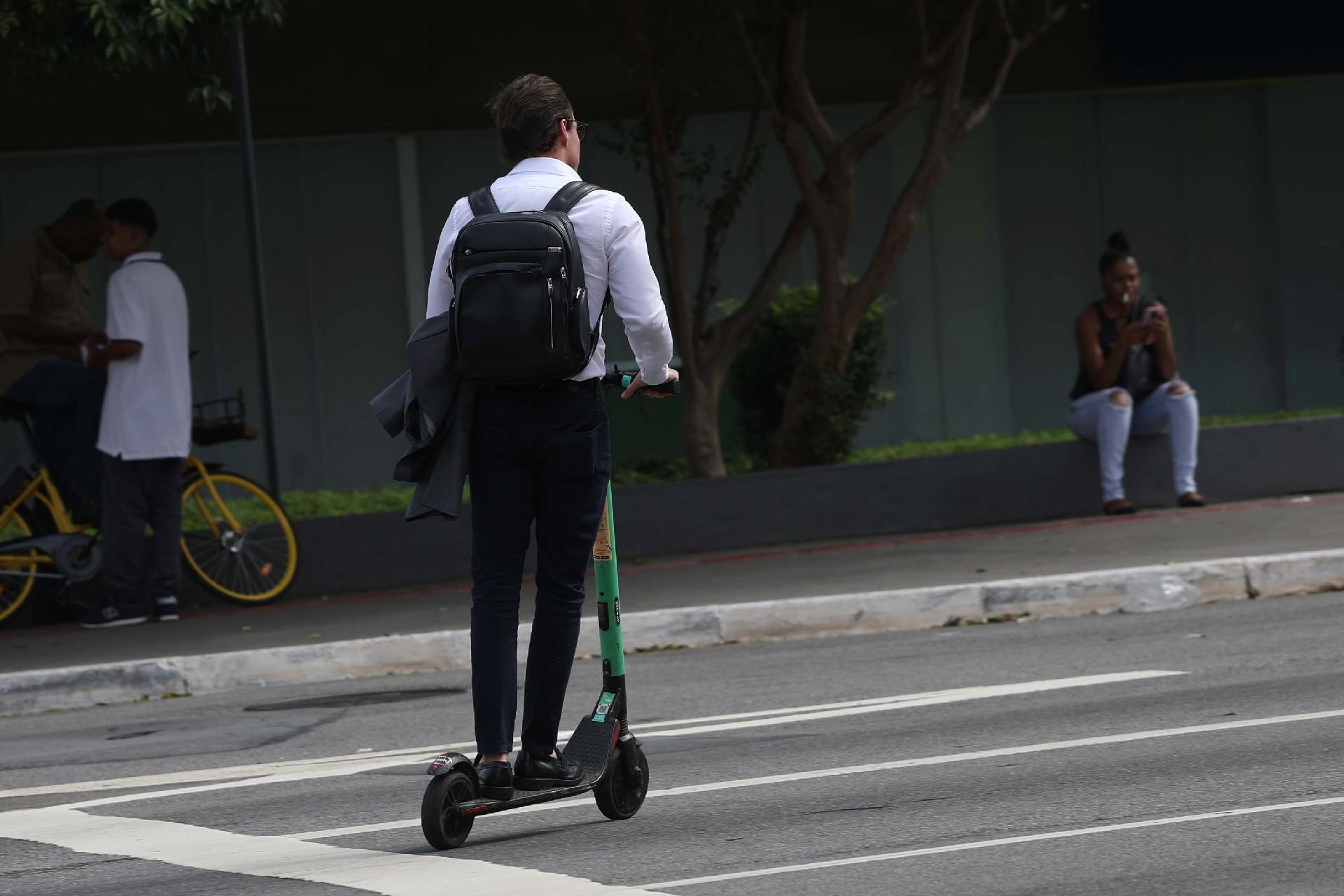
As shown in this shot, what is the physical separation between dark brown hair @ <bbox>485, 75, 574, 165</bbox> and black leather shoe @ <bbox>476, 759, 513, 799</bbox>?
160 centimetres

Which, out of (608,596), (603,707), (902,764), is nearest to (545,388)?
(608,596)

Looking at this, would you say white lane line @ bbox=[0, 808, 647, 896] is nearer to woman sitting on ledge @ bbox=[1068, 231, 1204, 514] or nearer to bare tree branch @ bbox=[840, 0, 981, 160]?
woman sitting on ledge @ bbox=[1068, 231, 1204, 514]

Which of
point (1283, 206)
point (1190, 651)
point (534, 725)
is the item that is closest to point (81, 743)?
point (534, 725)

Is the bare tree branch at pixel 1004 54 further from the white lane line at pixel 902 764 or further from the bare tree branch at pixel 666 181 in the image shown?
the white lane line at pixel 902 764

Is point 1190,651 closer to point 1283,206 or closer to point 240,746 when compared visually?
point 240,746

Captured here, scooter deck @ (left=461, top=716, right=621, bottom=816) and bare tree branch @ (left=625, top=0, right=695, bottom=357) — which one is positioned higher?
bare tree branch @ (left=625, top=0, right=695, bottom=357)

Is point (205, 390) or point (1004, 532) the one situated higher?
point (205, 390)

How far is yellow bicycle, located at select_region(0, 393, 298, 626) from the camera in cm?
1095

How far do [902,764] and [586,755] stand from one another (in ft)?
4.30

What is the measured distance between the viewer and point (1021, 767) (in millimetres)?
6270

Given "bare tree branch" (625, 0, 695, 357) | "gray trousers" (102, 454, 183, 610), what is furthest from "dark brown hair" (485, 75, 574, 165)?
"bare tree branch" (625, 0, 695, 357)

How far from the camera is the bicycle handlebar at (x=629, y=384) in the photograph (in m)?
5.50

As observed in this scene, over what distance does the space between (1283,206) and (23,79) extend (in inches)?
421

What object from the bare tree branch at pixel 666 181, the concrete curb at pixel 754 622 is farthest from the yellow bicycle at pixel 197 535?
the bare tree branch at pixel 666 181
